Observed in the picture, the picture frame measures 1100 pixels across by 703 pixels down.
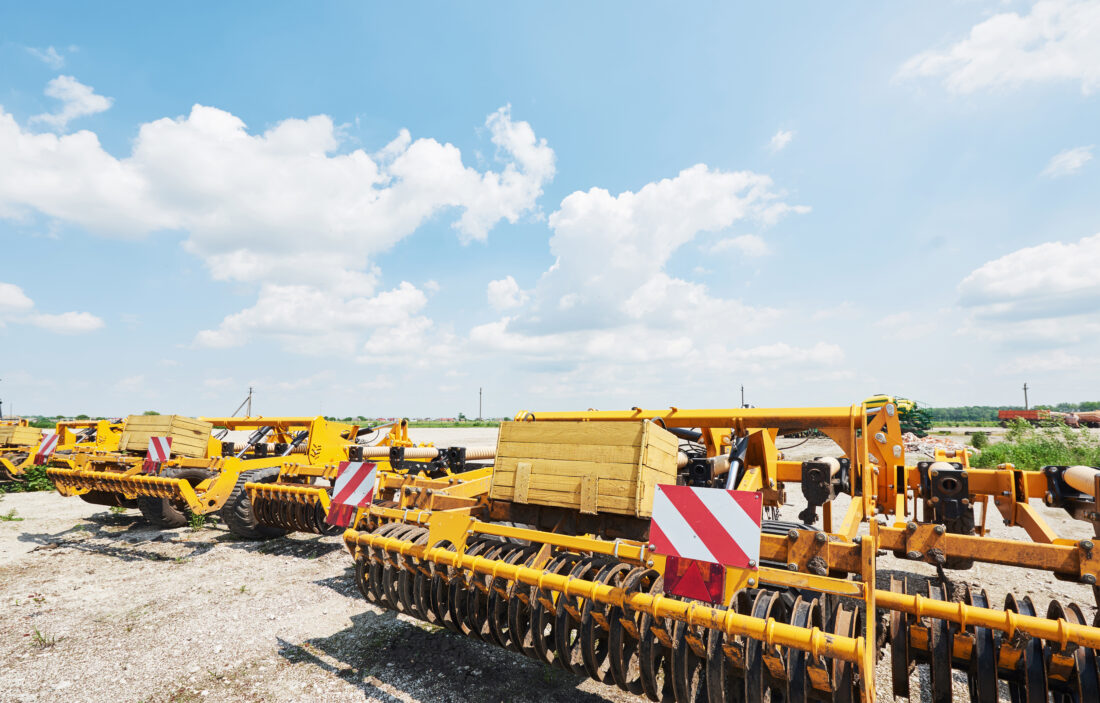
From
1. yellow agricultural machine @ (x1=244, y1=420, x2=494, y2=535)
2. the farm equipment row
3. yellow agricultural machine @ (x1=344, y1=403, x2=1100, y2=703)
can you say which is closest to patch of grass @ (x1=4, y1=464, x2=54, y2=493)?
yellow agricultural machine @ (x1=244, y1=420, x2=494, y2=535)

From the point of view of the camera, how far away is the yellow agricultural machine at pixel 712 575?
2506 mm

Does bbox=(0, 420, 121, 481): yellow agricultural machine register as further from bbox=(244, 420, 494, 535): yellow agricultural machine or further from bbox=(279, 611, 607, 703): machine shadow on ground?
bbox=(279, 611, 607, 703): machine shadow on ground

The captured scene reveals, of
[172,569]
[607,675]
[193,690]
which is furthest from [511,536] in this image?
[172,569]

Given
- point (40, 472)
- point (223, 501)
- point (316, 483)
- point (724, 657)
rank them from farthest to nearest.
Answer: point (40, 472) < point (316, 483) < point (223, 501) < point (724, 657)

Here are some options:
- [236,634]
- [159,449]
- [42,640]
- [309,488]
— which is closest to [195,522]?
[159,449]

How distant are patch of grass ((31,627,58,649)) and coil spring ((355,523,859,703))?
9.38ft

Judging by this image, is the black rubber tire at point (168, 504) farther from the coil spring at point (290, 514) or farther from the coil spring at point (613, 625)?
the coil spring at point (613, 625)

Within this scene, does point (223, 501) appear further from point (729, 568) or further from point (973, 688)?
point (973, 688)

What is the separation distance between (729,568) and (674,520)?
1.18 feet

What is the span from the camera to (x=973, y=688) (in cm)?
295

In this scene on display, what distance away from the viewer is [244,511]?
24.7 ft

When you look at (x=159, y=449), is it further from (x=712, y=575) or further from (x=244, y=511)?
(x=712, y=575)

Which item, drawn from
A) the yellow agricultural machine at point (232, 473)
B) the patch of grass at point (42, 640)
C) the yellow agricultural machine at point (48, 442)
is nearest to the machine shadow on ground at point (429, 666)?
the patch of grass at point (42, 640)

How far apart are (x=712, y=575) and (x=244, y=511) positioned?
23.6ft
